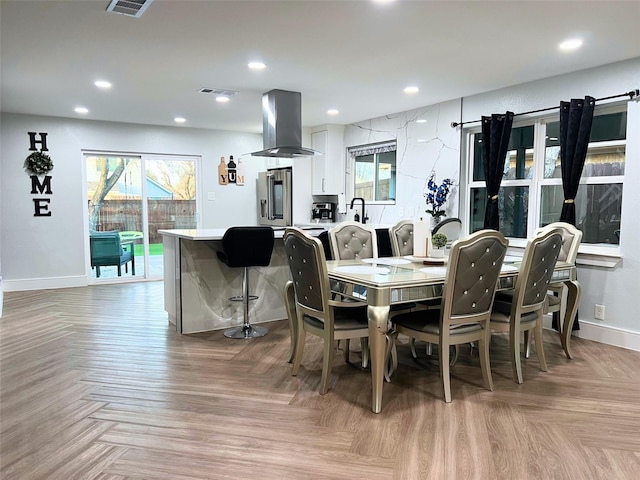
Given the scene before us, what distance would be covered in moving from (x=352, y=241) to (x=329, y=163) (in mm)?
3222

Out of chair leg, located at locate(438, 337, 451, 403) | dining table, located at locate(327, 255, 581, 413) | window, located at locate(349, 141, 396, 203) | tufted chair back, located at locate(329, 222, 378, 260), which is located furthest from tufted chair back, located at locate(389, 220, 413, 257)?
window, located at locate(349, 141, 396, 203)

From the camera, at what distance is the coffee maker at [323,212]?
23.3 feet

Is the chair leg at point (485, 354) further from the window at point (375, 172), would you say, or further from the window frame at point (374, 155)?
the window at point (375, 172)

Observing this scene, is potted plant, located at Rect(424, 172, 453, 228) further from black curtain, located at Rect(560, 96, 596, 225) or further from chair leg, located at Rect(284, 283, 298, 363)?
chair leg, located at Rect(284, 283, 298, 363)

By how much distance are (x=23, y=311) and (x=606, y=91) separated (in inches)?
244

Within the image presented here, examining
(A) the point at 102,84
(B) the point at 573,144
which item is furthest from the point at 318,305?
(A) the point at 102,84

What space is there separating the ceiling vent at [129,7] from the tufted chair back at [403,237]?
265 centimetres

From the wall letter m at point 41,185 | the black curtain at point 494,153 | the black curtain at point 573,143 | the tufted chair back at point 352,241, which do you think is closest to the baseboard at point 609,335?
the black curtain at point 573,143

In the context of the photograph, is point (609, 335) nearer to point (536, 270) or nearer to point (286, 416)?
point (536, 270)

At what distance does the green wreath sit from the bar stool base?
12.8ft

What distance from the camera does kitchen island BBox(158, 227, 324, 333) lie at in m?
4.23

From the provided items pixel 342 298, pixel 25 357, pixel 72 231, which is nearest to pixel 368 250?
pixel 342 298

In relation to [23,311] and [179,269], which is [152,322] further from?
[23,311]

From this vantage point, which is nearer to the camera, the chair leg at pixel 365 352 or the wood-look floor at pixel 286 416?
the wood-look floor at pixel 286 416
